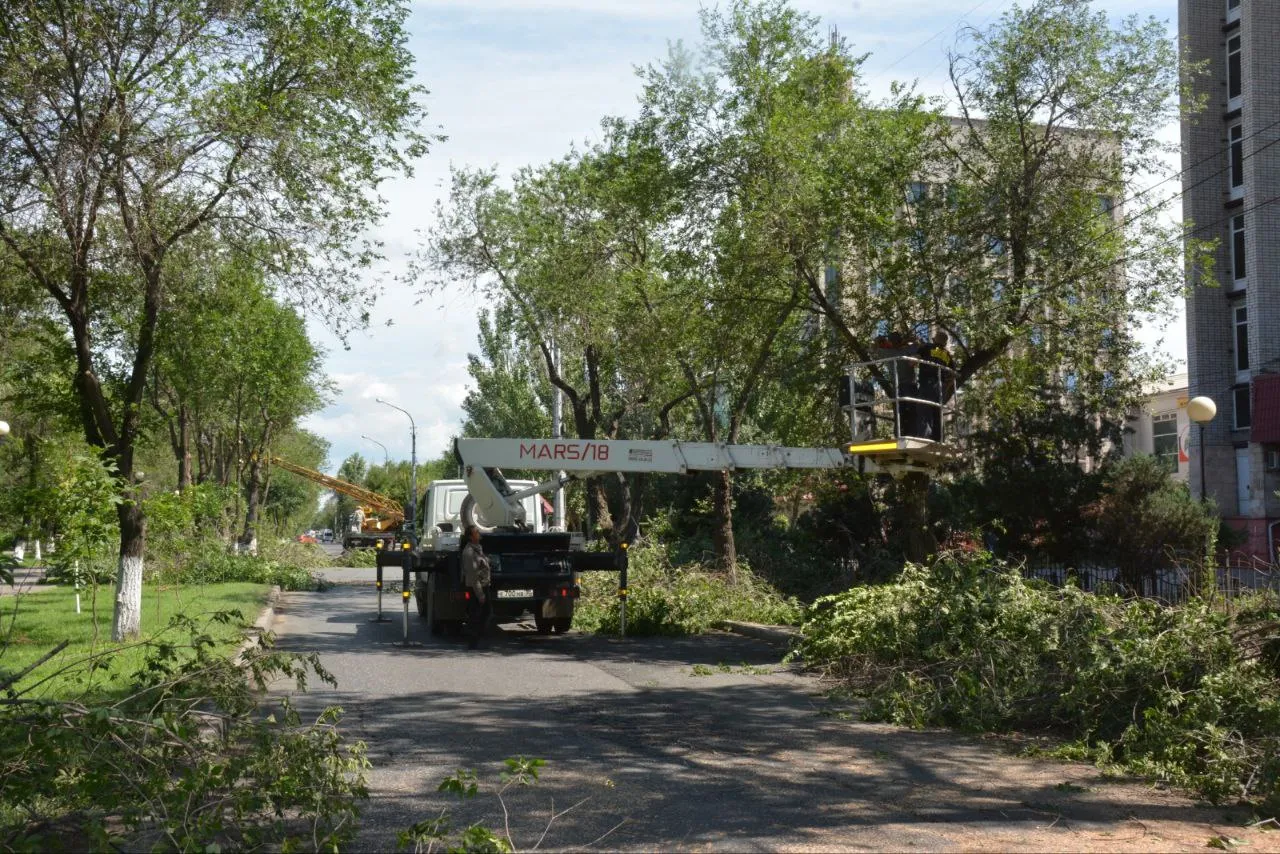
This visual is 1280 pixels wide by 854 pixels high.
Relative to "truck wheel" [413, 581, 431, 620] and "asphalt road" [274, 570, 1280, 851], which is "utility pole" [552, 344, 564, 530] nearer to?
"truck wheel" [413, 581, 431, 620]

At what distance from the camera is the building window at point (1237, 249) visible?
1379 inches

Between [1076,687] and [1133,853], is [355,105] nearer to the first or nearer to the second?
[1076,687]

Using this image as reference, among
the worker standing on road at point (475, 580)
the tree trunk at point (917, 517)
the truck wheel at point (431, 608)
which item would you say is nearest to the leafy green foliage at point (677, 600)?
the truck wheel at point (431, 608)

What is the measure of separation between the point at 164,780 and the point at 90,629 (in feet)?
44.9

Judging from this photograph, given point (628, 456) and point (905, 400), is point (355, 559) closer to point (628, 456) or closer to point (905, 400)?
point (628, 456)

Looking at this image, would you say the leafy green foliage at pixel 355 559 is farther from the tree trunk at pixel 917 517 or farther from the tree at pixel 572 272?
the tree trunk at pixel 917 517

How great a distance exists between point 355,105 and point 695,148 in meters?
5.81

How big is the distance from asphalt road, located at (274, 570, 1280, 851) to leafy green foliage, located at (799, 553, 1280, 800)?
464 millimetres

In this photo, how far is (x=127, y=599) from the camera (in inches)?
646

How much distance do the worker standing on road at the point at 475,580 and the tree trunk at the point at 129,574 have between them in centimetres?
440

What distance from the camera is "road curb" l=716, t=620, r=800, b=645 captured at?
17047 millimetres

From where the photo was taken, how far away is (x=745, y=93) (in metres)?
19.7

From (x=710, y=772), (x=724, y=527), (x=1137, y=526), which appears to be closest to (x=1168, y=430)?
(x=1137, y=526)

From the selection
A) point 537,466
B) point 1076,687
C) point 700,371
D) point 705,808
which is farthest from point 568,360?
point 705,808
